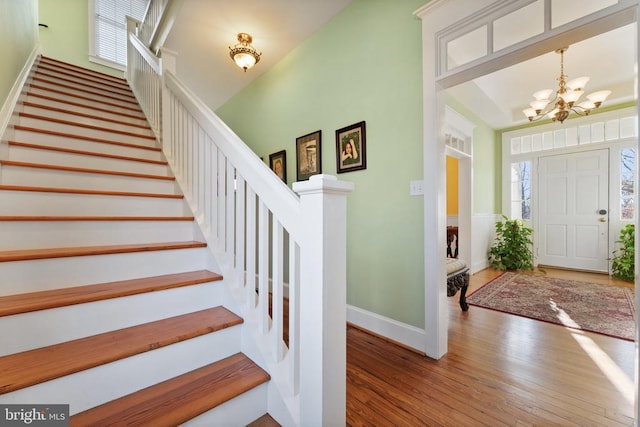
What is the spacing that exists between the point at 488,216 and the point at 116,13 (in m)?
7.92

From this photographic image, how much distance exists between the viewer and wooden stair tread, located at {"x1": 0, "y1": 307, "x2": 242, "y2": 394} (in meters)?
0.81

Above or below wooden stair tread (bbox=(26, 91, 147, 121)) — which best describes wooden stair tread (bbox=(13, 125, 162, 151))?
below

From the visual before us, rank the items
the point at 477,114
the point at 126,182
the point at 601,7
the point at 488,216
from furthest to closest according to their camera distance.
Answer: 1. the point at 488,216
2. the point at 477,114
3. the point at 126,182
4. the point at 601,7

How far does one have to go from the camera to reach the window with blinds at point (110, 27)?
4.79 metres

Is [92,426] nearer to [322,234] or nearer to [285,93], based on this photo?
[322,234]

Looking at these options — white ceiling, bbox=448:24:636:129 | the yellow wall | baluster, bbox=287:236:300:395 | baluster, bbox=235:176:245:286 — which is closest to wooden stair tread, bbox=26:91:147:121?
baluster, bbox=235:176:245:286

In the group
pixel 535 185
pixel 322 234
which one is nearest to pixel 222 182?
pixel 322 234

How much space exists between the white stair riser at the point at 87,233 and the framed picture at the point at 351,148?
1.38 metres

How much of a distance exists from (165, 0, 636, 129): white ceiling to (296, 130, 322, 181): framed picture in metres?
1.08

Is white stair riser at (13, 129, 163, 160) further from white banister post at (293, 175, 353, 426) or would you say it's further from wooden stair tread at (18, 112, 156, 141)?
white banister post at (293, 175, 353, 426)

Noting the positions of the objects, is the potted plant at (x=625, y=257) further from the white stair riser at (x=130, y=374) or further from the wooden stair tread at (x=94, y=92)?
the wooden stair tread at (x=94, y=92)

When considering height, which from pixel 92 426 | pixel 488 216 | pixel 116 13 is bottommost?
pixel 92 426

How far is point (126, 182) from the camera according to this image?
6.01ft

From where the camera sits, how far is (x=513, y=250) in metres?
4.36
